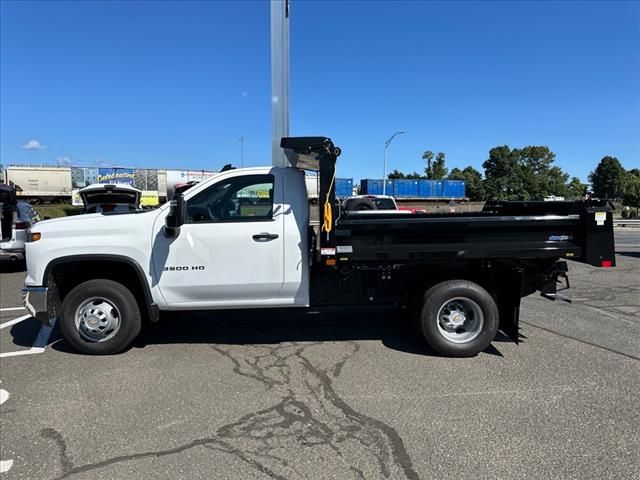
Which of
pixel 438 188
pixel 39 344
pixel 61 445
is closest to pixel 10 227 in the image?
pixel 39 344

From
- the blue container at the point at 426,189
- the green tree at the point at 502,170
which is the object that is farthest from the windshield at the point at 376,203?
the green tree at the point at 502,170

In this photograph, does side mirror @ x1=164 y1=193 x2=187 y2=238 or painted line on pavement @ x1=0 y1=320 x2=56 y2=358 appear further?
painted line on pavement @ x1=0 y1=320 x2=56 y2=358

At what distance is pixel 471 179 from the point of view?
4456 inches

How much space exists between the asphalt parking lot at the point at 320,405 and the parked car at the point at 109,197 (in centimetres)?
511

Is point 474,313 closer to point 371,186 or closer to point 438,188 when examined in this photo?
point 371,186

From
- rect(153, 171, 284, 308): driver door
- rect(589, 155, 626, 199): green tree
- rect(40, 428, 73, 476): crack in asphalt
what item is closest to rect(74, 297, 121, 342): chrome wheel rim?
rect(153, 171, 284, 308): driver door

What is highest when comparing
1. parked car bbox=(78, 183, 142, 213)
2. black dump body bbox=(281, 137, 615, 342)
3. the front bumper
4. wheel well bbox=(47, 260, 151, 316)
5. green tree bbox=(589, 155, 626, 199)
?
green tree bbox=(589, 155, 626, 199)

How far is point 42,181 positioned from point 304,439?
56.1 m

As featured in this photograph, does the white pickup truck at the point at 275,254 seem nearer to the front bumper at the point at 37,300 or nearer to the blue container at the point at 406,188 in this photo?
the front bumper at the point at 37,300

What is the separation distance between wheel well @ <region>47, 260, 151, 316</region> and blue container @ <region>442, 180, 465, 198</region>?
68.7 meters

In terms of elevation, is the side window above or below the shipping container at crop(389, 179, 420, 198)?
below

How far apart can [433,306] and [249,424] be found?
2.33m

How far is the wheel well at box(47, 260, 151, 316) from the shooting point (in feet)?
17.0

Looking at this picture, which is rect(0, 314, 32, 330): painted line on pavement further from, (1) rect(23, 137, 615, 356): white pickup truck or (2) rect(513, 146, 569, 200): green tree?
(2) rect(513, 146, 569, 200): green tree
